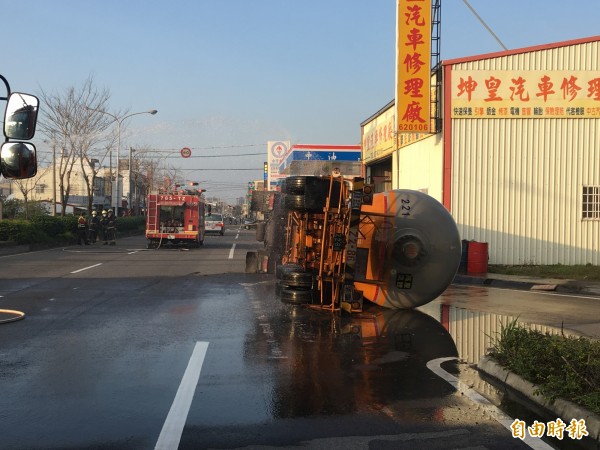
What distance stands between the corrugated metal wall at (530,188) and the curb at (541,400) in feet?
44.0

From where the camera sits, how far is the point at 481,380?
22.1ft

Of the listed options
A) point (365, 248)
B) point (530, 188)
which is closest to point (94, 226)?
point (530, 188)

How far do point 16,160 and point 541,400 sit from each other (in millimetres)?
6092

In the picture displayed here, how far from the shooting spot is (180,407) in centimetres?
560

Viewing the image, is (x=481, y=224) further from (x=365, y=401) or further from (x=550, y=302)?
(x=365, y=401)

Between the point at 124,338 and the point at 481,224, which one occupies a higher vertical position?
the point at 481,224

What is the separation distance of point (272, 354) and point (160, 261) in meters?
16.1

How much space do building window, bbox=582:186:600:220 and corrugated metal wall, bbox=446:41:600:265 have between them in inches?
8.3

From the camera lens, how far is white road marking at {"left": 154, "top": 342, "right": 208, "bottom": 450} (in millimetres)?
4727

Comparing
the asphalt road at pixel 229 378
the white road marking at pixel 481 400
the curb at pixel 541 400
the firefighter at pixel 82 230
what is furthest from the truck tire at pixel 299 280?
the firefighter at pixel 82 230

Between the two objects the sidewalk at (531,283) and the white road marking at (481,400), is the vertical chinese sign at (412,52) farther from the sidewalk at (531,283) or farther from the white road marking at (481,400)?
the white road marking at (481,400)

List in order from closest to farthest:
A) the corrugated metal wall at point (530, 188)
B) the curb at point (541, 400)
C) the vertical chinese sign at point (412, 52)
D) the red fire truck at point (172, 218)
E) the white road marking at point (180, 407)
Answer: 1. the white road marking at point (180, 407)
2. the curb at point (541, 400)
3. the vertical chinese sign at point (412, 52)
4. the corrugated metal wall at point (530, 188)
5. the red fire truck at point (172, 218)

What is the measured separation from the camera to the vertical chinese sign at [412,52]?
19047mm

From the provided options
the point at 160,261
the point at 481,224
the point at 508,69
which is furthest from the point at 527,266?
the point at 160,261
